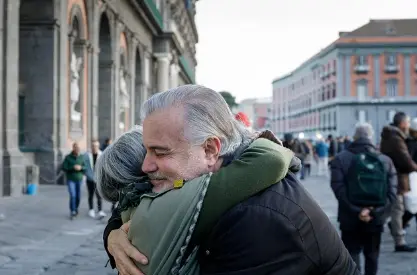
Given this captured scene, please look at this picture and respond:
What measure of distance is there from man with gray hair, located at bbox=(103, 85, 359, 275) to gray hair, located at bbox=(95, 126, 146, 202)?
346 mm

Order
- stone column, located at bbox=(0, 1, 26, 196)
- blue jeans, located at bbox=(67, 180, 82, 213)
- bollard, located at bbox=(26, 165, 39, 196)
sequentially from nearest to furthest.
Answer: blue jeans, located at bbox=(67, 180, 82, 213) → stone column, located at bbox=(0, 1, 26, 196) → bollard, located at bbox=(26, 165, 39, 196)

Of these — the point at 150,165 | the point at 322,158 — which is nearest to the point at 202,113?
the point at 150,165

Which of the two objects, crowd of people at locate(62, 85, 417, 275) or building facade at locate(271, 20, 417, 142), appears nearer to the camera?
crowd of people at locate(62, 85, 417, 275)

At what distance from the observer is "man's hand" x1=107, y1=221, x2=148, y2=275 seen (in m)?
1.59

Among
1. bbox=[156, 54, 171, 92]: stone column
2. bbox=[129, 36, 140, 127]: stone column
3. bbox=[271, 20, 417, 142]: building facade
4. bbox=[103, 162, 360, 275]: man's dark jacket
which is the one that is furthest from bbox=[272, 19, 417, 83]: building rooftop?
bbox=[103, 162, 360, 275]: man's dark jacket

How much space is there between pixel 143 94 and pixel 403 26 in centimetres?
5980

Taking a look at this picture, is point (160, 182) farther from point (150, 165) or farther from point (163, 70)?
point (163, 70)

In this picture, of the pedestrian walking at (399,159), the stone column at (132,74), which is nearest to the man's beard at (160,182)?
the pedestrian walking at (399,159)

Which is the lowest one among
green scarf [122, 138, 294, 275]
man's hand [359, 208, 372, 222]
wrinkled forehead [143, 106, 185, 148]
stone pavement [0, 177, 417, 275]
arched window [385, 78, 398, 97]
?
stone pavement [0, 177, 417, 275]

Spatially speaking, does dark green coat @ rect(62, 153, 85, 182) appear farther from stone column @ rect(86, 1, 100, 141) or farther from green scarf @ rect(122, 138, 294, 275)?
green scarf @ rect(122, 138, 294, 275)

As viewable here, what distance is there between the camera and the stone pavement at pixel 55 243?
21.8ft

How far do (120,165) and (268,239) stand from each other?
0.78m

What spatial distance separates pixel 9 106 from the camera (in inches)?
525

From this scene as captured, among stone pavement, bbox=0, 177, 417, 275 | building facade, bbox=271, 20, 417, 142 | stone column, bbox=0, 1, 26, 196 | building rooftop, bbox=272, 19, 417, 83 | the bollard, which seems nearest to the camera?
stone pavement, bbox=0, 177, 417, 275
